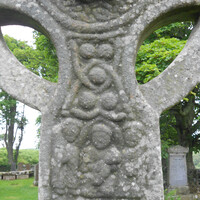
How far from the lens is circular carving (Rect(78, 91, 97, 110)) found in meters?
1.95

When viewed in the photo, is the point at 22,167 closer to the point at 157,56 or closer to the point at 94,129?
the point at 157,56

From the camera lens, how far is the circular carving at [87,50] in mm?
2006

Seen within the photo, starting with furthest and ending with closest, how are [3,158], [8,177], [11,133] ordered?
[3,158] < [11,133] < [8,177]

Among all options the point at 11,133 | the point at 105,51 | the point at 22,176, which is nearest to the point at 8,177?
the point at 22,176

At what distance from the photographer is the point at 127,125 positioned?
6.31ft

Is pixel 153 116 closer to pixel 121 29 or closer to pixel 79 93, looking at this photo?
pixel 79 93

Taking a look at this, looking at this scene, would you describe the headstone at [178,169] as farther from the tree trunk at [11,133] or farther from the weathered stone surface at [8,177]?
the tree trunk at [11,133]

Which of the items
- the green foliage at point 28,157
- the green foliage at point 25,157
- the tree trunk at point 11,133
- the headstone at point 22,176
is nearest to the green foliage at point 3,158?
the green foliage at point 25,157

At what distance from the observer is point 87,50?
2.01 meters

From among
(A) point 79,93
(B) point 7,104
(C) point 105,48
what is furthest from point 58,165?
(B) point 7,104

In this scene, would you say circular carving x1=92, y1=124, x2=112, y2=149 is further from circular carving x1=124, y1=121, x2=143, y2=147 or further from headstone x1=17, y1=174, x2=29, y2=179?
headstone x1=17, y1=174, x2=29, y2=179

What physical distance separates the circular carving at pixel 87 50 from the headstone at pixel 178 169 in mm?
9685

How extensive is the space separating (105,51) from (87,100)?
17.8 inches

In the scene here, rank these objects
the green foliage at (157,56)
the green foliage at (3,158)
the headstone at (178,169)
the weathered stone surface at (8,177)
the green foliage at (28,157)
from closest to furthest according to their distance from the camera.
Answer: the green foliage at (157,56) → the headstone at (178,169) → the weathered stone surface at (8,177) → the green foliage at (3,158) → the green foliage at (28,157)
